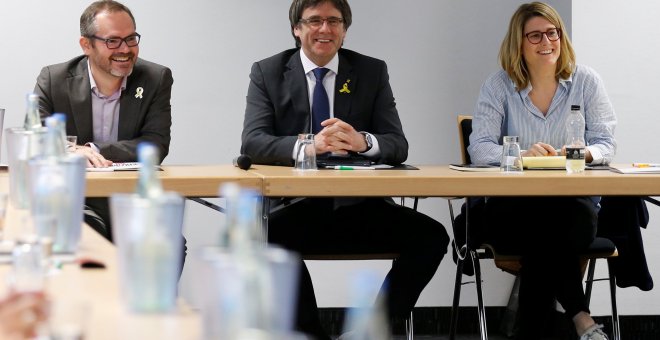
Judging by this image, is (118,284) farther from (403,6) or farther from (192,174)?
(403,6)

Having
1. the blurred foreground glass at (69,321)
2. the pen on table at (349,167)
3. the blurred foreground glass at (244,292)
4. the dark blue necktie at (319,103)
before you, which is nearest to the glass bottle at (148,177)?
the blurred foreground glass at (69,321)

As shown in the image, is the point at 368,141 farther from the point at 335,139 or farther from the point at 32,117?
the point at 32,117

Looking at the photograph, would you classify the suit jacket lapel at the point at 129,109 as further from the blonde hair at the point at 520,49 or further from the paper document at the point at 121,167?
the blonde hair at the point at 520,49

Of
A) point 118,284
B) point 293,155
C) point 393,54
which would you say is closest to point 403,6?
point 393,54

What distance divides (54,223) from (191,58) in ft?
11.4

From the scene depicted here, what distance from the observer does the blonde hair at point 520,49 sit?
4.20m

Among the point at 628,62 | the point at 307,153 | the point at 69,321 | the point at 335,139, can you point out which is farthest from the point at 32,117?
the point at 628,62

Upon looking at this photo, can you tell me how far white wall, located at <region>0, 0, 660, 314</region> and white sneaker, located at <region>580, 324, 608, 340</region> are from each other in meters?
1.24

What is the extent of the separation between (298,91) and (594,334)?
142cm

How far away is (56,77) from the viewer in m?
4.04

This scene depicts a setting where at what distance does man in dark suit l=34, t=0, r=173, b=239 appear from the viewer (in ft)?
13.1

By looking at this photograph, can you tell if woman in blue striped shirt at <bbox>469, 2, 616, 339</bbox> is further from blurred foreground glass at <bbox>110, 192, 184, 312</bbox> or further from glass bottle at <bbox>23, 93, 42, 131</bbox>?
blurred foreground glass at <bbox>110, 192, 184, 312</bbox>

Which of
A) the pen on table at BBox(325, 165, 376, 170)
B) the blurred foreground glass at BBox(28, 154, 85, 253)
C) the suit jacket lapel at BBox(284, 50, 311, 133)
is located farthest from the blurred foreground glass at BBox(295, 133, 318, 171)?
the blurred foreground glass at BBox(28, 154, 85, 253)

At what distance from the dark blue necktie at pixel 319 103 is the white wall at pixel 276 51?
100 centimetres
